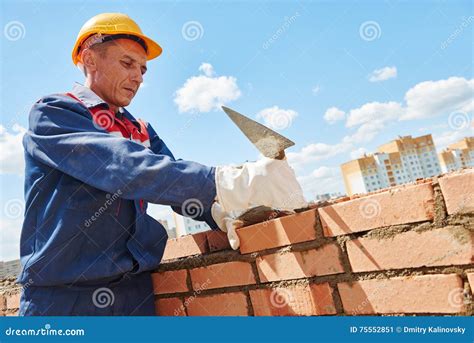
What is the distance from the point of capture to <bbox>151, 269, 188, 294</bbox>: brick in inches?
80.9

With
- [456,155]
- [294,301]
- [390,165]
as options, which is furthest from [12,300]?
[456,155]

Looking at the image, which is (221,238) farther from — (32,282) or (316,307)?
(32,282)

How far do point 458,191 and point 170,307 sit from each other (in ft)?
4.96

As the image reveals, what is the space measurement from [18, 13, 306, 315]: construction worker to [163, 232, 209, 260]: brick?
0.13m

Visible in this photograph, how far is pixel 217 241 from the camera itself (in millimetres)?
2041

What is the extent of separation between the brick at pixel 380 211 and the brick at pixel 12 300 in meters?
2.15

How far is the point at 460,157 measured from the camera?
7756cm

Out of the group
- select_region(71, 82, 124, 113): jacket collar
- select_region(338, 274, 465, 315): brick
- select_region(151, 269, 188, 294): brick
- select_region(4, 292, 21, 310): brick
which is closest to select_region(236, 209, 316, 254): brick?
select_region(338, 274, 465, 315): brick

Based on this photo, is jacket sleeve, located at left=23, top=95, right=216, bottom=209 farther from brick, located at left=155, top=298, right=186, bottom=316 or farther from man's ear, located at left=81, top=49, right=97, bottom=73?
brick, located at left=155, top=298, right=186, bottom=316

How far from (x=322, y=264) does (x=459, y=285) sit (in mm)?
497

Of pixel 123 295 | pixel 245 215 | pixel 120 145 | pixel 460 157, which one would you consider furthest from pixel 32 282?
pixel 460 157

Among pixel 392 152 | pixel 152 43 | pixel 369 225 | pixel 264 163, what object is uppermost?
pixel 392 152

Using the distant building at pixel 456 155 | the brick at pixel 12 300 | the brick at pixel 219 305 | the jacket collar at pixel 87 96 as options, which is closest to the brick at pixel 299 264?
the brick at pixel 219 305

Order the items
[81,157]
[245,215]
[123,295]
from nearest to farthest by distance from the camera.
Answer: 1. [81,157]
2. [245,215]
3. [123,295]
